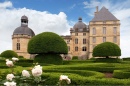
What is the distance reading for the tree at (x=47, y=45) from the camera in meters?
24.3

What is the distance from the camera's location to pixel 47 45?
24391mm

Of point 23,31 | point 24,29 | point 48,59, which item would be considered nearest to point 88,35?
point 24,29

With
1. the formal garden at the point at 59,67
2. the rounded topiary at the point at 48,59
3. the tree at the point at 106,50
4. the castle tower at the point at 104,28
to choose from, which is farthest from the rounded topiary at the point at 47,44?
the castle tower at the point at 104,28

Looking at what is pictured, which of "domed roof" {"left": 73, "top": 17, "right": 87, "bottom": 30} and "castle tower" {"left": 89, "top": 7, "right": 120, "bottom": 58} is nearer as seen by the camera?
"castle tower" {"left": 89, "top": 7, "right": 120, "bottom": 58}

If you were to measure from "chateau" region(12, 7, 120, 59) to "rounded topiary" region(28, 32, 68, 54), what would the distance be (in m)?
24.3

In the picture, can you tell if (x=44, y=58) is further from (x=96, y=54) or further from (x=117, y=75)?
(x=117, y=75)

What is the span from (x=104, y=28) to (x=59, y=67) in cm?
3423

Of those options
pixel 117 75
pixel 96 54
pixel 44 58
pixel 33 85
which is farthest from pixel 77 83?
pixel 96 54

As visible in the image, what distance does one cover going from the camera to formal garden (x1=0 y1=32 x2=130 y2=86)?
8.36m

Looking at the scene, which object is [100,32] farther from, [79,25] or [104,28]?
[79,25]

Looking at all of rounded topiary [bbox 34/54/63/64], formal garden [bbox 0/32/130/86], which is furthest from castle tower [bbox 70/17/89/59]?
rounded topiary [bbox 34/54/63/64]

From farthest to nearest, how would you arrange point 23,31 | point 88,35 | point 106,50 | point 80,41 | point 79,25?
point 79,25
point 80,41
point 88,35
point 23,31
point 106,50

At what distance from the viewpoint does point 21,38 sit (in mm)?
49188

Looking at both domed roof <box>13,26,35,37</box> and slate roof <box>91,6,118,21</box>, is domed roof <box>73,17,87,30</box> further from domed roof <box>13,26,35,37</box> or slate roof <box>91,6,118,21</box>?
domed roof <box>13,26,35,37</box>
